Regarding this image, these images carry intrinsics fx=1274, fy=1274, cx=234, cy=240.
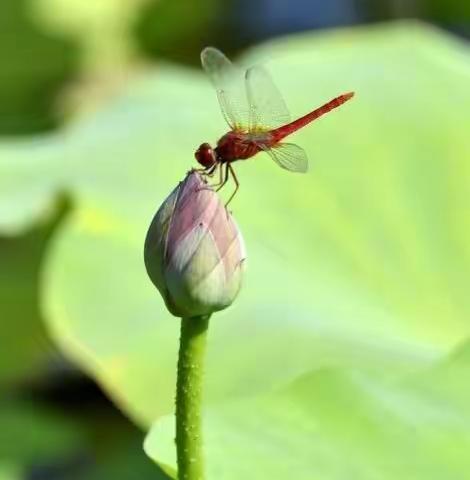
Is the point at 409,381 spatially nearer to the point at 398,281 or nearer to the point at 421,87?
the point at 398,281

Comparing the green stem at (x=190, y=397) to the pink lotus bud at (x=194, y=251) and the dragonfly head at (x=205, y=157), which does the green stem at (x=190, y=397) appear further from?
the dragonfly head at (x=205, y=157)

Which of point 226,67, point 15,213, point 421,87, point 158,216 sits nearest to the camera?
point 158,216

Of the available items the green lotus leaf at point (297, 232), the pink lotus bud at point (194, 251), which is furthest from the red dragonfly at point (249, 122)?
the green lotus leaf at point (297, 232)

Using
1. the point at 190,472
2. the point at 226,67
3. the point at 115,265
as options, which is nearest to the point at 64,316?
the point at 115,265

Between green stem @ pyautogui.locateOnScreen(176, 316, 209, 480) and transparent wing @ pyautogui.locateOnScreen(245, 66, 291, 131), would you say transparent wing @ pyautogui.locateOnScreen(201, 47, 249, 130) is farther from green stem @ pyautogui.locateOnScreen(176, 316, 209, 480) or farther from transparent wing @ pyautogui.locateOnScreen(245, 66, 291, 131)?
green stem @ pyautogui.locateOnScreen(176, 316, 209, 480)

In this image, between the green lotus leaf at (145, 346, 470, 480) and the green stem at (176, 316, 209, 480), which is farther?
the green lotus leaf at (145, 346, 470, 480)

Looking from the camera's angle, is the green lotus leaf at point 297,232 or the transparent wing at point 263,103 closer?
the transparent wing at point 263,103

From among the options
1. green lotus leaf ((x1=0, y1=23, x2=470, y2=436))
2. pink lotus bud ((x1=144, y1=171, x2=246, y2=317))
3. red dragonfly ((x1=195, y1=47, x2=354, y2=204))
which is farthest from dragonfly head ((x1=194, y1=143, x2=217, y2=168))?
green lotus leaf ((x1=0, y1=23, x2=470, y2=436))
